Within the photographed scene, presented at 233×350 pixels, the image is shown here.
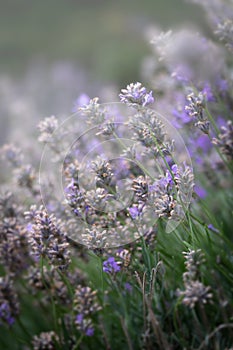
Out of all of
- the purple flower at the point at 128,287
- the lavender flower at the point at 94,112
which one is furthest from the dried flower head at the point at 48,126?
the purple flower at the point at 128,287

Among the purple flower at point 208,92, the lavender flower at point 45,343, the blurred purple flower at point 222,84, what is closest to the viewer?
the lavender flower at point 45,343

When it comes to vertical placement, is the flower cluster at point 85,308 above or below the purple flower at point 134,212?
below

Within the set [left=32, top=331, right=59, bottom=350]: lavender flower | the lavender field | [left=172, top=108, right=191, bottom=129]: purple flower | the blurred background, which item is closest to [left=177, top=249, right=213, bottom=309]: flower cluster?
the lavender field

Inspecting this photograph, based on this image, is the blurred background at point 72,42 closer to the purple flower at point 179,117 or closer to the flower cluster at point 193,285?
the purple flower at point 179,117

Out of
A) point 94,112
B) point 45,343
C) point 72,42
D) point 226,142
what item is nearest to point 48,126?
point 94,112

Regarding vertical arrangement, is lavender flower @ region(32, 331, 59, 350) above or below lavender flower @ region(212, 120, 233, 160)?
below

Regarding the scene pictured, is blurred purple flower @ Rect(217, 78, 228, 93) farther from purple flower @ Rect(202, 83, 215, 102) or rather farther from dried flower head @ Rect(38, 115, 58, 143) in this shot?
dried flower head @ Rect(38, 115, 58, 143)
